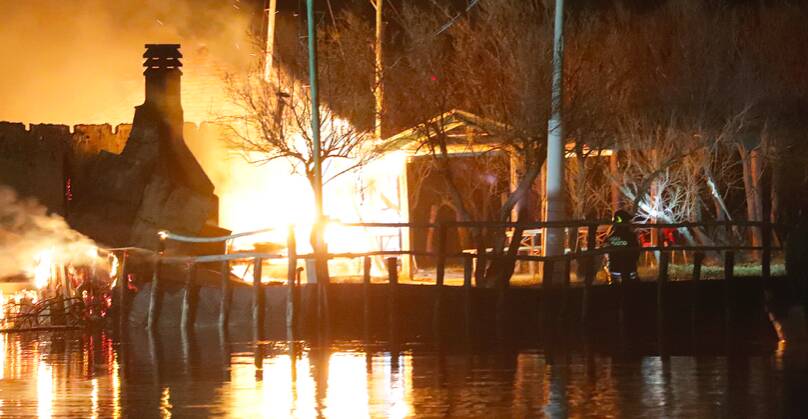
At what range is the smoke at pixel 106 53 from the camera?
1476 inches

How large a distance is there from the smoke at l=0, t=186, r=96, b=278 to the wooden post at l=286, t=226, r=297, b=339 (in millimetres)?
4480

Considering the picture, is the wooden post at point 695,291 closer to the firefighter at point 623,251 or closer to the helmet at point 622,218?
the firefighter at point 623,251

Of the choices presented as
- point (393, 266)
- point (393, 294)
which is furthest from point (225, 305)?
point (393, 266)

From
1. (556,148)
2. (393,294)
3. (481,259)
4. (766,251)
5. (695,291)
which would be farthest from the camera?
(766,251)

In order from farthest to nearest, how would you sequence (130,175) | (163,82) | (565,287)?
(163,82)
(130,175)
(565,287)

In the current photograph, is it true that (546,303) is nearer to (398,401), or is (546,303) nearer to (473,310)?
(473,310)

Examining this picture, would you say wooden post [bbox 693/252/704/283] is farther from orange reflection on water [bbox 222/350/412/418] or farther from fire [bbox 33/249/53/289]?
fire [bbox 33/249/53/289]

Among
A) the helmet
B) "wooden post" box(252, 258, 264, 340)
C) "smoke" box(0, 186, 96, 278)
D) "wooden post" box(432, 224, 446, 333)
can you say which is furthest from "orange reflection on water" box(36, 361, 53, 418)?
the helmet

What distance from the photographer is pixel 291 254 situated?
23.6 meters

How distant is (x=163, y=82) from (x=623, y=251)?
1150cm

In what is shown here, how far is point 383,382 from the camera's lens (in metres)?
17.0

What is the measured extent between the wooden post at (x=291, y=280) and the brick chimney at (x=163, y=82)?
741 cm

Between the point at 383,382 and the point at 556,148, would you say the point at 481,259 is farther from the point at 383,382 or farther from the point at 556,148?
the point at 383,382

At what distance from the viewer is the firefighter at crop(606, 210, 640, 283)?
81.3ft
